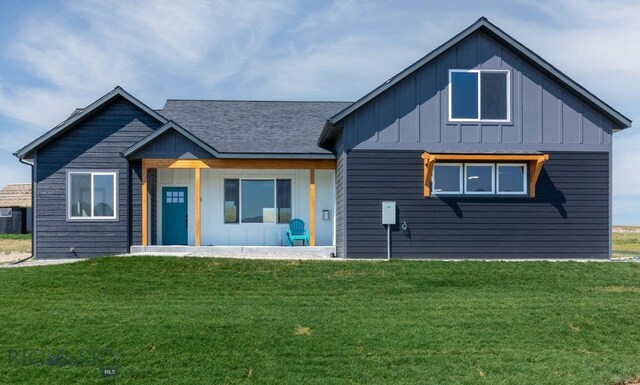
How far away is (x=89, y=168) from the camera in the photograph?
17.1m

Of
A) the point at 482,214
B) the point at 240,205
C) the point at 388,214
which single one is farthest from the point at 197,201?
the point at 482,214

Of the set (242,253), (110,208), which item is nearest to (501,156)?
(242,253)

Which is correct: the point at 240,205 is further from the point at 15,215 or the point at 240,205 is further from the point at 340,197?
the point at 15,215

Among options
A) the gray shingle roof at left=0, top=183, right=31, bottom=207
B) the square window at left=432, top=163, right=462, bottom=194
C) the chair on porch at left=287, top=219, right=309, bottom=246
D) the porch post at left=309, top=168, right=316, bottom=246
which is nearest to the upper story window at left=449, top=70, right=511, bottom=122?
the square window at left=432, top=163, right=462, bottom=194

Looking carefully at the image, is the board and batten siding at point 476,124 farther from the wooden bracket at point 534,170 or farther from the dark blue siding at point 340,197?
the dark blue siding at point 340,197

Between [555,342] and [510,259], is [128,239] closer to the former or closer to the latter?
[510,259]

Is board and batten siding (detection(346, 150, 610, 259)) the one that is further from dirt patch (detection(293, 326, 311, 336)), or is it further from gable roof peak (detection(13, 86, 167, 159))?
dirt patch (detection(293, 326, 311, 336))

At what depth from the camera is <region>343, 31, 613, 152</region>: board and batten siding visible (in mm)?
15680

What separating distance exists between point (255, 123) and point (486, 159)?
24.8ft

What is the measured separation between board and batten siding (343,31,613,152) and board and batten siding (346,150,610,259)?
0.39 meters

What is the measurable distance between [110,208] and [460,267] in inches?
361

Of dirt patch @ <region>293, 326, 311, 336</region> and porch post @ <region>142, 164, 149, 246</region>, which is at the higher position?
porch post @ <region>142, 164, 149, 246</region>

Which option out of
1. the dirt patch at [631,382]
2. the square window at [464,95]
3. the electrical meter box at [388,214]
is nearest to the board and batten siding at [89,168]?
the electrical meter box at [388,214]

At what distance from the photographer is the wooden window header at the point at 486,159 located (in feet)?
50.1
